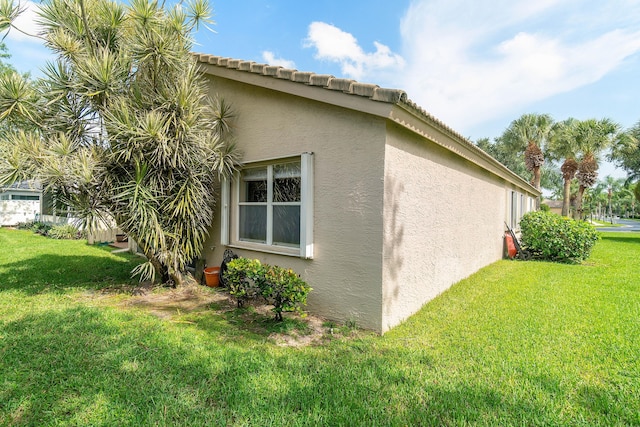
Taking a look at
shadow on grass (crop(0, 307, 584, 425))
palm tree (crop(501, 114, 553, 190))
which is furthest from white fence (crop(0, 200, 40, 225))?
palm tree (crop(501, 114, 553, 190))

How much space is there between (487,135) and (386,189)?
1778 inches

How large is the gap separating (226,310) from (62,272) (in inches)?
236

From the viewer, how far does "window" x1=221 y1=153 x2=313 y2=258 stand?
5.01 metres

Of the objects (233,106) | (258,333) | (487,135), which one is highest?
(487,135)

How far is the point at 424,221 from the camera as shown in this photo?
5.53 m

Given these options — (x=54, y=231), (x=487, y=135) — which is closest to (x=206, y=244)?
(x=54, y=231)

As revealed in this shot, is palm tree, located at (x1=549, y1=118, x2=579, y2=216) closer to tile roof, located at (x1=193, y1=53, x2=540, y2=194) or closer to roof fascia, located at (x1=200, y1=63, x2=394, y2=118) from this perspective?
tile roof, located at (x1=193, y1=53, x2=540, y2=194)

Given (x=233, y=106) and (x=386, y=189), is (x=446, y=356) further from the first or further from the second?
(x=233, y=106)

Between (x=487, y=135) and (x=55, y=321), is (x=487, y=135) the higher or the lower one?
the higher one

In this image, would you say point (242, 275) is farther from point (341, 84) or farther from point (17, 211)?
point (17, 211)

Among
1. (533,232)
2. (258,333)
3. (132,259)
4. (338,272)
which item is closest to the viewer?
(258,333)

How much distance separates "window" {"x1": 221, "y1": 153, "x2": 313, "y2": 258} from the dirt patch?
109cm

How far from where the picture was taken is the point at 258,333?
428 cm

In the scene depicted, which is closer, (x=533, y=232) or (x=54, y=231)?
(x=533, y=232)
